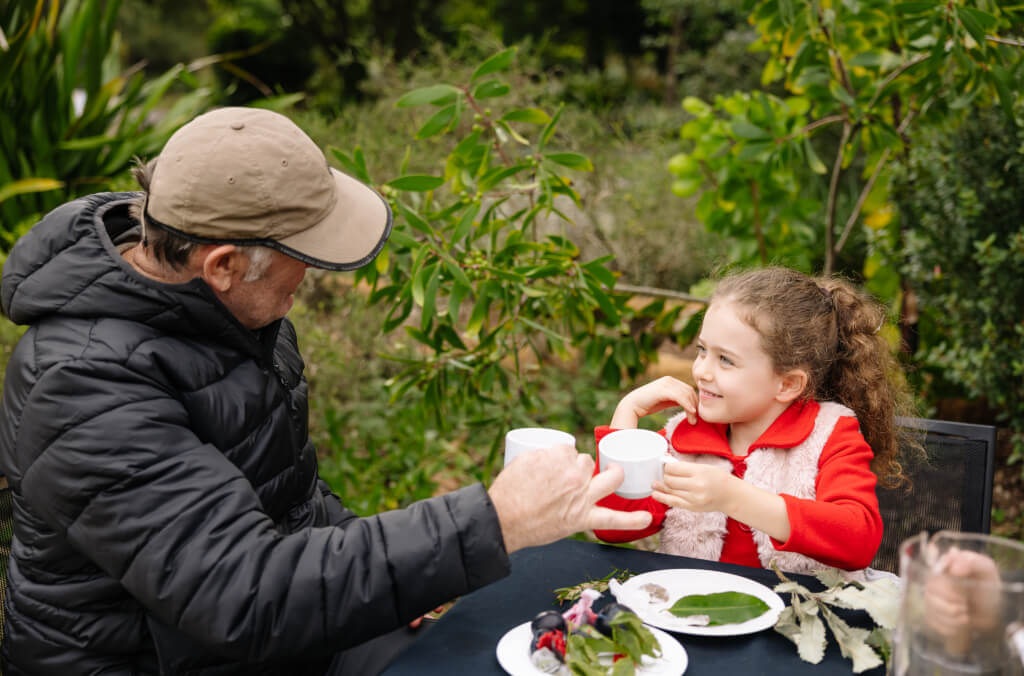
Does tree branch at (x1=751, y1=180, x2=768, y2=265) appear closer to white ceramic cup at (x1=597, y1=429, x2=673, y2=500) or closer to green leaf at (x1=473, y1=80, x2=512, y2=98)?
green leaf at (x1=473, y1=80, x2=512, y2=98)

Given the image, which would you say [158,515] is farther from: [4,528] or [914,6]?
[914,6]

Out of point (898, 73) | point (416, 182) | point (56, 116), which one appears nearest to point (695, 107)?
point (898, 73)

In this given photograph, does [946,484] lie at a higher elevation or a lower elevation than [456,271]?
lower

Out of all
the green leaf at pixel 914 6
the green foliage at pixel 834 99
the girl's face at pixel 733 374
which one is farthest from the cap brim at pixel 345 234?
the green leaf at pixel 914 6

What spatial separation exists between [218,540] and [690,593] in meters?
0.85

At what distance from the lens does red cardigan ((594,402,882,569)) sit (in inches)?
67.0

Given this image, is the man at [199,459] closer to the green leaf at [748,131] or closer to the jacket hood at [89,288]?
the jacket hood at [89,288]

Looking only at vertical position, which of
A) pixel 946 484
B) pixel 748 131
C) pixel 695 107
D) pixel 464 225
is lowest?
pixel 946 484

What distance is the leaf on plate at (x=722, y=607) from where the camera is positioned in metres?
1.46

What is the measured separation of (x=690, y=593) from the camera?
1607mm

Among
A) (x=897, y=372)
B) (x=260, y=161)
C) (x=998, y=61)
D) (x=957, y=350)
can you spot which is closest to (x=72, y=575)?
(x=260, y=161)

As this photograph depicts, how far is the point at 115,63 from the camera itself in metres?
5.71

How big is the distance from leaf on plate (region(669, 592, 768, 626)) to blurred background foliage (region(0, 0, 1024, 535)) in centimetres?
135

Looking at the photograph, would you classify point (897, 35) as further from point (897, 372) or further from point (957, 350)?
point (897, 372)
